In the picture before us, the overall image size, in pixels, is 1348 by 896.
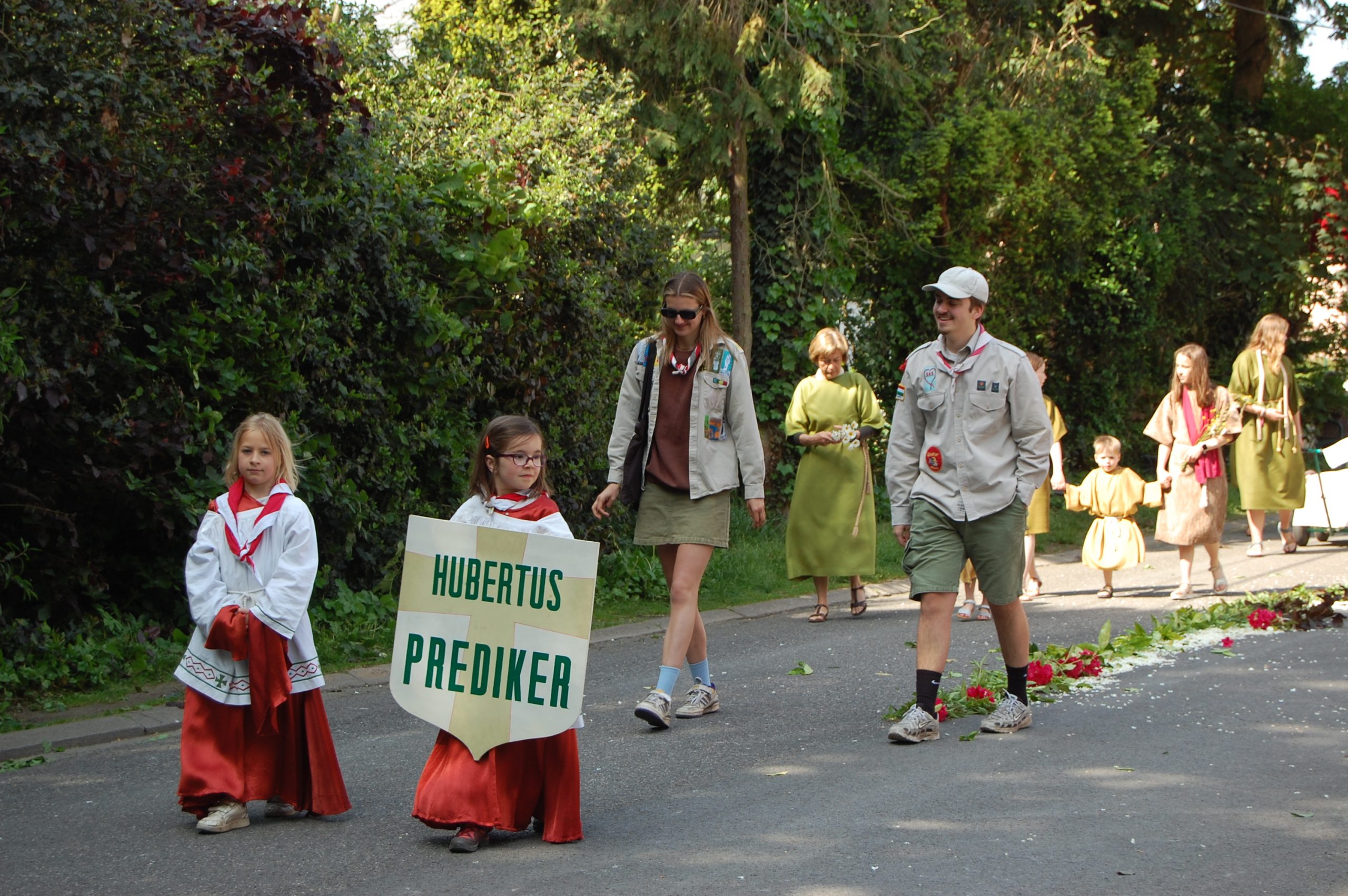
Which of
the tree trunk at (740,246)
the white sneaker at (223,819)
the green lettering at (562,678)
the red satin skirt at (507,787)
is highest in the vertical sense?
the tree trunk at (740,246)

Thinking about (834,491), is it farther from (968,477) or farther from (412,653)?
(412,653)

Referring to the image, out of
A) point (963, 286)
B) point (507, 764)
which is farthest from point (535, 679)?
point (963, 286)

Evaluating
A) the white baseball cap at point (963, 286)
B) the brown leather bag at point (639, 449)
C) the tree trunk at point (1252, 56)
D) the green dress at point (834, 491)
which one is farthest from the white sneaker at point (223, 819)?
the tree trunk at point (1252, 56)

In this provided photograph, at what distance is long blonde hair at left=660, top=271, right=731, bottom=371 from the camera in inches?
253

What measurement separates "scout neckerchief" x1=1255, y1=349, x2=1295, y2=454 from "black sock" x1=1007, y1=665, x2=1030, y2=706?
733 cm

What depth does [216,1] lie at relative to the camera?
26.1 ft

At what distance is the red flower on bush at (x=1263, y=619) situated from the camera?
8.71 m

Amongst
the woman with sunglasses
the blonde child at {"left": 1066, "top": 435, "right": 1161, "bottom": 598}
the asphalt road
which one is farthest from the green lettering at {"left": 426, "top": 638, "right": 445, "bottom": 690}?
the blonde child at {"left": 1066, "top": 435, "right": 1161, "bottom": 598}

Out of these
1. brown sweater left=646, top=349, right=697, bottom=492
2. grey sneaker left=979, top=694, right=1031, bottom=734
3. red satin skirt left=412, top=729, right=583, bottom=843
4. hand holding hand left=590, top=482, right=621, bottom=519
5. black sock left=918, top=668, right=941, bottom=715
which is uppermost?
brown sweater left=646, top=349, right=697, bottom=492

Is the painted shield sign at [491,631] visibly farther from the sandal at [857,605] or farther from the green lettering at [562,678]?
the sandal at [857,605]

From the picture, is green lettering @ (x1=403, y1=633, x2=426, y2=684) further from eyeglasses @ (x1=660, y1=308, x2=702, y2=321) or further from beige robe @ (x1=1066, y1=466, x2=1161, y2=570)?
beige robe @ (x1=1066, y1=466, x2=1161, y2=570)

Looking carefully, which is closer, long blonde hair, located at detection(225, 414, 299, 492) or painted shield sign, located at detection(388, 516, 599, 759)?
painted shield sign, located at detection(388, 516, 599, 759)

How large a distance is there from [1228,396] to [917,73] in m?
7.12

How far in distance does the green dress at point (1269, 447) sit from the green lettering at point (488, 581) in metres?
9.57
